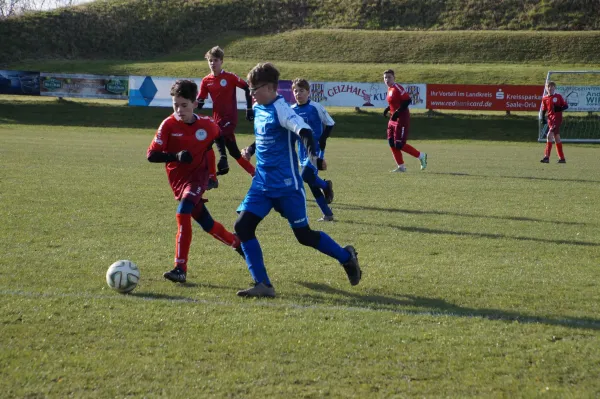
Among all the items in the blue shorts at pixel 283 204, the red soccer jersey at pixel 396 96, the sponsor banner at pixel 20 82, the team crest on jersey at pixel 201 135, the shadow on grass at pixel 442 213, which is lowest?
the shadow on grass at pixel 442 213

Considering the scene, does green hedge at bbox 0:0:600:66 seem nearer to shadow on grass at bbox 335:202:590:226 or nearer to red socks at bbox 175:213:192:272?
shadow on grass at bbox 335:202:590:226

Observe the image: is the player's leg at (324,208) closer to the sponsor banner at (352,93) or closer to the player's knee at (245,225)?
the player's knee at (245,225)

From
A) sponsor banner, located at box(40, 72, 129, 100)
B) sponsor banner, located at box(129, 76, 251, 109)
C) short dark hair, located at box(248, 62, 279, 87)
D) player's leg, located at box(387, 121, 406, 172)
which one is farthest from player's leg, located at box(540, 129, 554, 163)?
sponsor banner, located at box(40, 72, 129, 100)

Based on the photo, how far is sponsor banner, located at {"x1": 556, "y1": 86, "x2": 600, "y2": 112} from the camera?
1232 inches

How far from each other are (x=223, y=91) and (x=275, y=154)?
21.0ft

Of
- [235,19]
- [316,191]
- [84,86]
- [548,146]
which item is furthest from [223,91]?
[235,19]

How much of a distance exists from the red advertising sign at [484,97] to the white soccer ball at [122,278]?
31103 millimetres

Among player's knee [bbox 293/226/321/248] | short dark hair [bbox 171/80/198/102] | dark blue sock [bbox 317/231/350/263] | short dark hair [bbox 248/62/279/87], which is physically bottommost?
dark blue sock [bbox 317/231/350/263]

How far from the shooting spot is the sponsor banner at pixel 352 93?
35.1m

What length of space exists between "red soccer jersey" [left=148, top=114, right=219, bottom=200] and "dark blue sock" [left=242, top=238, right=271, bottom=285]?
3.33 feet

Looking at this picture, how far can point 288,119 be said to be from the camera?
5.66 meters

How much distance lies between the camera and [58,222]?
→ 8844 millimetres

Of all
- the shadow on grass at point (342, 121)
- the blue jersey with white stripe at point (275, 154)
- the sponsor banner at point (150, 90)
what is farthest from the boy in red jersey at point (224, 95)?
the sponsor banner at point (150, 90)

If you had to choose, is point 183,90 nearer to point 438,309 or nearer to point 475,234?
point 438,309
